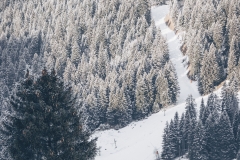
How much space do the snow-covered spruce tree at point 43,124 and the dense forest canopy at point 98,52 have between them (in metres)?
42.8

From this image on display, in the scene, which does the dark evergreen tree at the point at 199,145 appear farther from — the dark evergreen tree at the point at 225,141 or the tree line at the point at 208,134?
the dark evergreen tree at the point at 225,141

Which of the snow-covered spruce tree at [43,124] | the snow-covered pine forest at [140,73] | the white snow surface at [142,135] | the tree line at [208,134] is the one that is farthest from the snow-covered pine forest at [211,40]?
the snow-covered spruce tree at [43,124]

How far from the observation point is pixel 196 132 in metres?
54.1

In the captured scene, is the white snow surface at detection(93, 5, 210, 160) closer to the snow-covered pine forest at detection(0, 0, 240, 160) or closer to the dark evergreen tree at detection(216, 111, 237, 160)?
the snow-covered pine forest at detection(0, 0, 240, 160)

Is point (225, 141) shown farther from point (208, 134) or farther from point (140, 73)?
point (140, 73)

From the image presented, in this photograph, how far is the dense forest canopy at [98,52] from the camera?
8512 centimetres

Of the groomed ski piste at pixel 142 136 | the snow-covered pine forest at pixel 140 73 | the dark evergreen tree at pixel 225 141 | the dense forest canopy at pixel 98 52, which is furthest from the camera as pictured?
the dense forest canopy at pixel 98 52

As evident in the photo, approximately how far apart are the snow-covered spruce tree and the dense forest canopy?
140ft

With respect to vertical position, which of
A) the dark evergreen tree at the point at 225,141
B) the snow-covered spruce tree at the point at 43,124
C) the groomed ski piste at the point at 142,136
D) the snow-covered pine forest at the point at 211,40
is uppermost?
the snow-covered pine forest at the point at 211,40

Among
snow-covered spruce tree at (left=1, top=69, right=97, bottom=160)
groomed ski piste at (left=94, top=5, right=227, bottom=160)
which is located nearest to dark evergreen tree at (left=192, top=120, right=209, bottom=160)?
groomed ski piste at (left=94, top=5, right=227, bottom=160)

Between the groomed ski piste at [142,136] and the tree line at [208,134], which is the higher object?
the groomed ski piste at [142,136]

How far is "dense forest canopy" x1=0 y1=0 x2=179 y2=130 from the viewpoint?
279 feet

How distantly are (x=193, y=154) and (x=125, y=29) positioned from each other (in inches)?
2988

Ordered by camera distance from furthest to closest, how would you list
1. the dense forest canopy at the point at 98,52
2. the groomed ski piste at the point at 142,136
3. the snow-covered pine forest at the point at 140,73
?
the dense forest canopy at the point at 98,52 → the groomed ski piste at the point at 142,136 → the snow-covered pine forest at the point at 140,73
